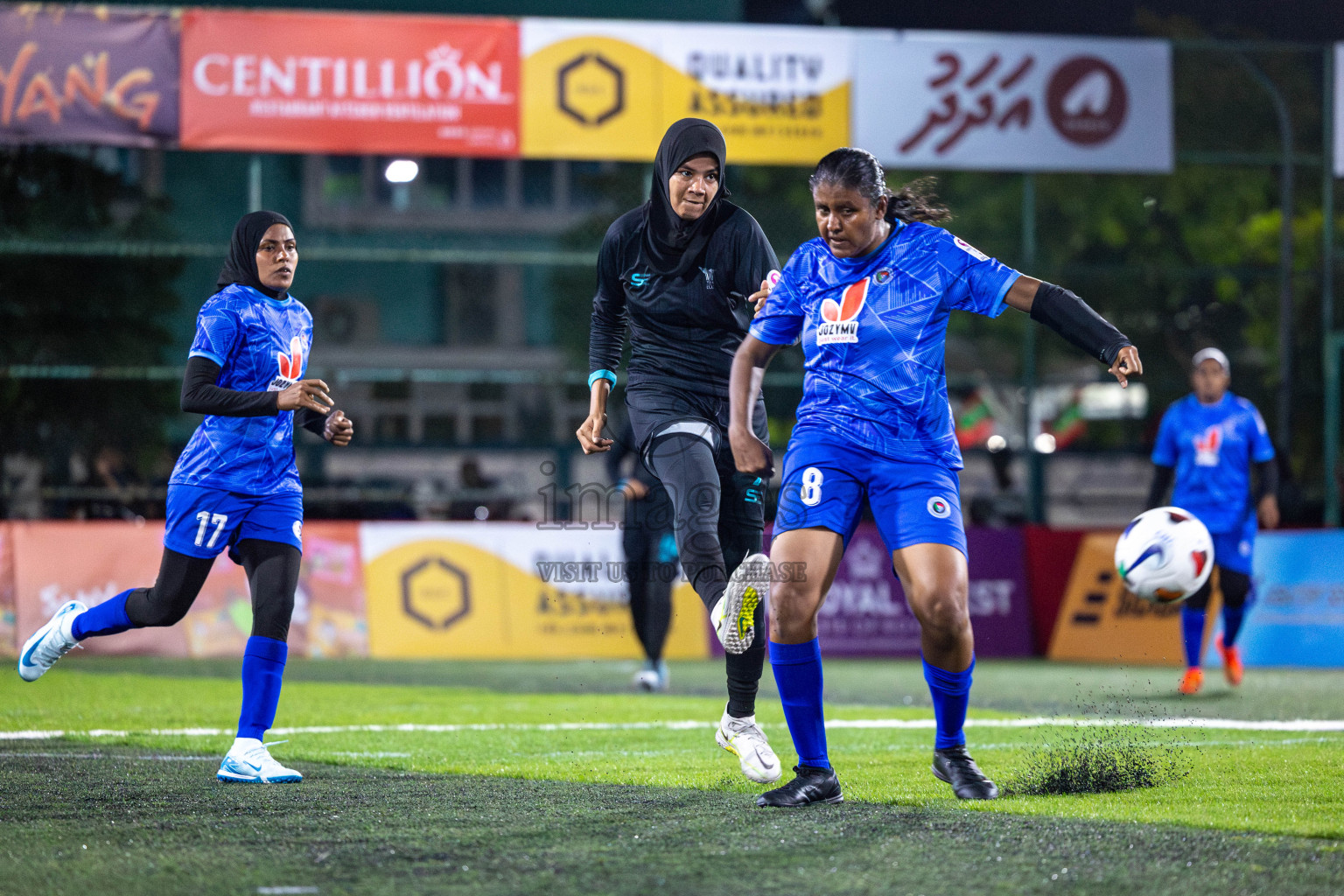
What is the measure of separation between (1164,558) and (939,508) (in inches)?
104

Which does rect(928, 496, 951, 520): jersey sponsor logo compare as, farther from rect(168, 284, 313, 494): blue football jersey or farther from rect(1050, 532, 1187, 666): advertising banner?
rect(1050, 532, 1187, 666): advertising banner

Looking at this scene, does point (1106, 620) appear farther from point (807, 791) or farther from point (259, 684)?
point (259, 684)

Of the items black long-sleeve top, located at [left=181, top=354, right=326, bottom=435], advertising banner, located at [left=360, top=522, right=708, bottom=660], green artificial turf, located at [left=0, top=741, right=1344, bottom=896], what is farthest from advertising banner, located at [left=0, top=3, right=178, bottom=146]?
green artificial turf, located at [left=0, top=741, right=1344, bottom=896]

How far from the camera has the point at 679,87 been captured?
15.7m

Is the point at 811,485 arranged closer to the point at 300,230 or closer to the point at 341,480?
the point at 341,480

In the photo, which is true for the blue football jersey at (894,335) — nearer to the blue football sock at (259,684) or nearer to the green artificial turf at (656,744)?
the green artificial turf at (656,744)

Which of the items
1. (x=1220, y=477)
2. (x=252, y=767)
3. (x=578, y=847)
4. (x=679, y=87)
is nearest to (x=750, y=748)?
(x=578, y=847)

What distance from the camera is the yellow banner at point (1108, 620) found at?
A: 14.4 m

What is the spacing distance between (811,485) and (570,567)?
949 cm

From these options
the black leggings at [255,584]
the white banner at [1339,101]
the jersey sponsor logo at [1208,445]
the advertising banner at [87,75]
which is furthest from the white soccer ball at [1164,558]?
the advertising banner at [87,75]

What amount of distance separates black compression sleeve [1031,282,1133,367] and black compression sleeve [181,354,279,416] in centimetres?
277

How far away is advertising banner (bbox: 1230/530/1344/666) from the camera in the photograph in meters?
13.6

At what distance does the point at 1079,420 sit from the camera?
54.4 ft

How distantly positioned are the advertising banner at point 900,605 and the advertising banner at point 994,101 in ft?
12.4
